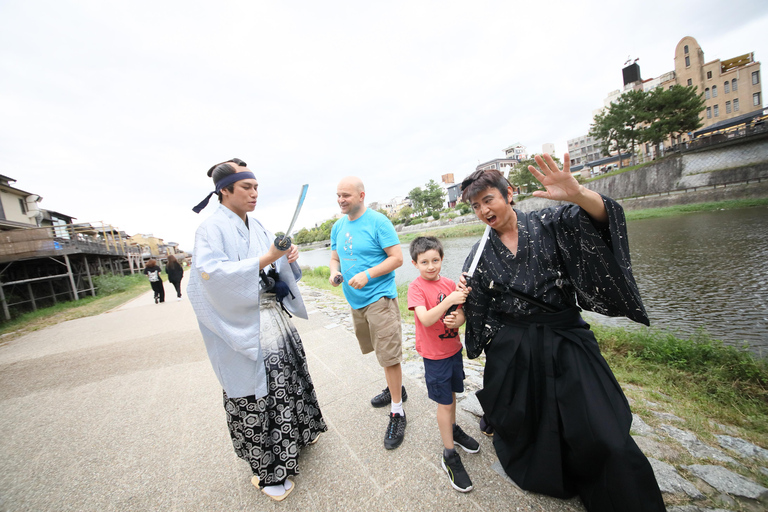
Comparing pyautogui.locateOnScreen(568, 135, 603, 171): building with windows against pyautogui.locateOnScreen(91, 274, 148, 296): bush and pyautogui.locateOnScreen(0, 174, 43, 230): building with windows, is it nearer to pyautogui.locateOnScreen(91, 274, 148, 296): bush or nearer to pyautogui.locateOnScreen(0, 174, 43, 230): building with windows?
pyautogui.locateOnScreen(91, 274, 148, 296): bush

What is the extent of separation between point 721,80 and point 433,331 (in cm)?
5507

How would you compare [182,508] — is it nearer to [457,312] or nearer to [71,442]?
[71,442]

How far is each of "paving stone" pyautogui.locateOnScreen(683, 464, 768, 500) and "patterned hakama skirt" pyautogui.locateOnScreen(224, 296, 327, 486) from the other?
8.08ft

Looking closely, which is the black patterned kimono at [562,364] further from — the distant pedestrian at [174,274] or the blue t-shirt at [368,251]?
the distant pedestrian at [174,274]

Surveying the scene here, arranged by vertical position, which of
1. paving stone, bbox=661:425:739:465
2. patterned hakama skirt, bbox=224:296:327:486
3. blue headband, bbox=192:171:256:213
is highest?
blue headband, bbox=192:171:256:213

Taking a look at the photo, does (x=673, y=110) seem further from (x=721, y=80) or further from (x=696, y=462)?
(x=696, y=462)

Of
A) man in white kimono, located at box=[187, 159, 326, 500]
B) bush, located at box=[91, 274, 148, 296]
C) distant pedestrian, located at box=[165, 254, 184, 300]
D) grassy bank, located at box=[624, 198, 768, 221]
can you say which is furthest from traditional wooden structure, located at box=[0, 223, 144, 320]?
grassy bank, located at box=[624, 198, 768, 221]

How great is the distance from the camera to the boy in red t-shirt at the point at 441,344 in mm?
1812

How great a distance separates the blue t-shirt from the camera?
2420mm

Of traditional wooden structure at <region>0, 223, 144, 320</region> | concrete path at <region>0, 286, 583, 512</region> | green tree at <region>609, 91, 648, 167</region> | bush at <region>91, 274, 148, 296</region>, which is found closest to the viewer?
concrete path at <region>0, 286, 583, 512</region>

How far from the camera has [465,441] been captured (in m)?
2.03

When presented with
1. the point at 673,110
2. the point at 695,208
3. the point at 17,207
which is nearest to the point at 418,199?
the point at 673,110

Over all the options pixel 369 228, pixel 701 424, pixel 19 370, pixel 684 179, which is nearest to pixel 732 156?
pixel 684 179

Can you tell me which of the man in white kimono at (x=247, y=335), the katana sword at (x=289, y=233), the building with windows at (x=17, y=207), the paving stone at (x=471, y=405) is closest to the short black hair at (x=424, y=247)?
the katana sword at (x=289, y=233)
